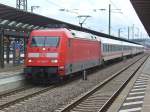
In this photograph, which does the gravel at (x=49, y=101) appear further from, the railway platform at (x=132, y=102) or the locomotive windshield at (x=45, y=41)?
the locomotive windshield at (x=45, y=41)

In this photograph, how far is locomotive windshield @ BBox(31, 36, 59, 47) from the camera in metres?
22.7

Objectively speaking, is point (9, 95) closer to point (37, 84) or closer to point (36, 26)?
point (37, 84)

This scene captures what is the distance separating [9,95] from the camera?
731 inches

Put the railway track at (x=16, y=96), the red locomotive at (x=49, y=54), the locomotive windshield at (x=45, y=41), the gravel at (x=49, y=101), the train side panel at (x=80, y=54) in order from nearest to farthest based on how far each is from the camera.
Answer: the gravel at (x=49, y=101) < the railway track at (x=16, y=96) < the red locomotive at (x=49, y=54) < the locomotive windshield at (x=45, y=41) < the train side panel at (x=80, y=54)

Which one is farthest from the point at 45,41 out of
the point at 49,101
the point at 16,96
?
the point at 49,101

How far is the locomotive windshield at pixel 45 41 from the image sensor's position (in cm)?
2272

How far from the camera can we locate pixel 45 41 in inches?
901

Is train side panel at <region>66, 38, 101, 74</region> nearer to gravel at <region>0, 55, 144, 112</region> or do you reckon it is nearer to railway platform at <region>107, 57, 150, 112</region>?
gravel at <region>0, 55, 144, 112</region>

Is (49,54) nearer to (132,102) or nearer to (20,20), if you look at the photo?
(20,20)

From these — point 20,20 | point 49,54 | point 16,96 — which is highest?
point 20,20

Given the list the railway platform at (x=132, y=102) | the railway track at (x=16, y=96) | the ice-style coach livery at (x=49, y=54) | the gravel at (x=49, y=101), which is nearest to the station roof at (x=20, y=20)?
the ice-style coach livery at (x=49, y=54)

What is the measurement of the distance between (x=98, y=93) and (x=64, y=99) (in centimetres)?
286

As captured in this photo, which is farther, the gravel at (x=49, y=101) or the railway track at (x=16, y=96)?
the railway track at (x=16, y=96)

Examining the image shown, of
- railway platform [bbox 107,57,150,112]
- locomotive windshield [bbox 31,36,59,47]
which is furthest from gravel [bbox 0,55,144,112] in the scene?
locomotive windshield [bbox 31,36,59,47]
